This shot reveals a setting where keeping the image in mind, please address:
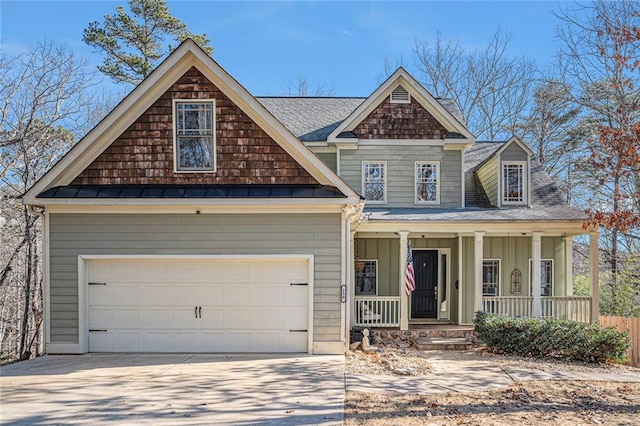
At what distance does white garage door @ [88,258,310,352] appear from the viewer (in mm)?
9234

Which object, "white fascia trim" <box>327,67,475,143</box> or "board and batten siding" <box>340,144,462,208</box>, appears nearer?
"white fascia trim" <box>327,67,475,143</box>

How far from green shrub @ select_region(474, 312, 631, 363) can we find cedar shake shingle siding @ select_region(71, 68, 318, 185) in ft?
18.1

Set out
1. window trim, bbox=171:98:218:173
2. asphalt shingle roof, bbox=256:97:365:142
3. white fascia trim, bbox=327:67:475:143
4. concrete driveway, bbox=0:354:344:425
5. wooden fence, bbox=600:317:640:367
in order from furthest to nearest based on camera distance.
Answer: asphalt shingle roof, bbox=256:97:365:142 < white fascia trim, bbox=327:67:475:143 < wooden fence, bbox=600:317:640:367 < window trim, bbox=171:98:218:173 < concrete driveway, bbox=0:354:344:425

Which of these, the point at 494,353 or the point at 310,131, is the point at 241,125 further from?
the point at 494,353

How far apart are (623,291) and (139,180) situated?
46.6ft

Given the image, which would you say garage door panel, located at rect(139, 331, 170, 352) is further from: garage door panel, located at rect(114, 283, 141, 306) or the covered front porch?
the covered front porch

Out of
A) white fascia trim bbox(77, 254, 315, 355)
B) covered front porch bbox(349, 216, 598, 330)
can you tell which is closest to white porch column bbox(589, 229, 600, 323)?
covered front porch bbox(349, 216, 598, 330)

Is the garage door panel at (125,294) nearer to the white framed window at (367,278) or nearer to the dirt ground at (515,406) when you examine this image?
the dirt ground at (515,406)

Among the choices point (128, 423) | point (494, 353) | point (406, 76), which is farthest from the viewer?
point (406, 76)

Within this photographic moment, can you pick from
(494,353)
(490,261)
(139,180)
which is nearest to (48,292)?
(139,180)

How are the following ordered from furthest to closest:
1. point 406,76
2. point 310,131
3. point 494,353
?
1. point 310,131
2. point 406,76
3. point 494,353

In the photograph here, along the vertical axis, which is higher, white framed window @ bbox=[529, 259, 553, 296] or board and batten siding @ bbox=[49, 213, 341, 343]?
board and batten siding @ bbox=[49, 213, 341, 343]

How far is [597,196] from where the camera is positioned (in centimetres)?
1889

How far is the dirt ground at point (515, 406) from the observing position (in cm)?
558
